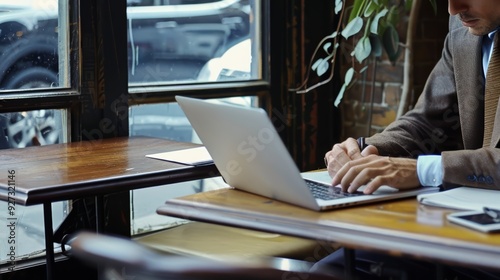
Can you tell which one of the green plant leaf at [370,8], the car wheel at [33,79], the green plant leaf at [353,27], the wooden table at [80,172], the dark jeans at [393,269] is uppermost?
the green plant leaf at [370,8]

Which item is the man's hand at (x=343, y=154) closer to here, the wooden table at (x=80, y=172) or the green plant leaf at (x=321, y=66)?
the wooden table at (x=80, y=172)

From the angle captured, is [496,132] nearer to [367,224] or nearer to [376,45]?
[367,224]

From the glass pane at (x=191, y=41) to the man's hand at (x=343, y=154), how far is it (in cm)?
107

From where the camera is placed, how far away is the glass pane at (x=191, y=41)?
299cm

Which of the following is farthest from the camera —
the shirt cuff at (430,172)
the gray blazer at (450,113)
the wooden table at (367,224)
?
the gray blazer at (450,113)

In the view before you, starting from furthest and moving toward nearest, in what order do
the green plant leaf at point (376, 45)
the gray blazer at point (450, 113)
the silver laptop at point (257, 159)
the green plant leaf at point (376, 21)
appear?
the green plant leaf at point (376, 45) → the green plant leaf at point (376, 21) → the gray blazer at point (450, 113) → the silver laptop at point (257, 159)

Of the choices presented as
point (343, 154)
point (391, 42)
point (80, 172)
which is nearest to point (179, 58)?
point (391, 42)

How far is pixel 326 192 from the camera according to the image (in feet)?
6.00

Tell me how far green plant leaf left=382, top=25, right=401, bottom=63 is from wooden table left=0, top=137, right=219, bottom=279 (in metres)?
0.92

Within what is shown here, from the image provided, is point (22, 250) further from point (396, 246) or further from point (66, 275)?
point (396, 246)

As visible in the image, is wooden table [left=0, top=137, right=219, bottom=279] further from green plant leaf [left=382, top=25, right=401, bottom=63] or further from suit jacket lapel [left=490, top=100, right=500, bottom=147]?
green plant leaf [left=382, top=25, right=401, bottom=63]

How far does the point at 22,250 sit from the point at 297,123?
1.27 metres

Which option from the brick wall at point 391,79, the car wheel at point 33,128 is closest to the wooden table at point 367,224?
the car wheel at point 33,128

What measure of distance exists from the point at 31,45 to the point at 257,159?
127cm
